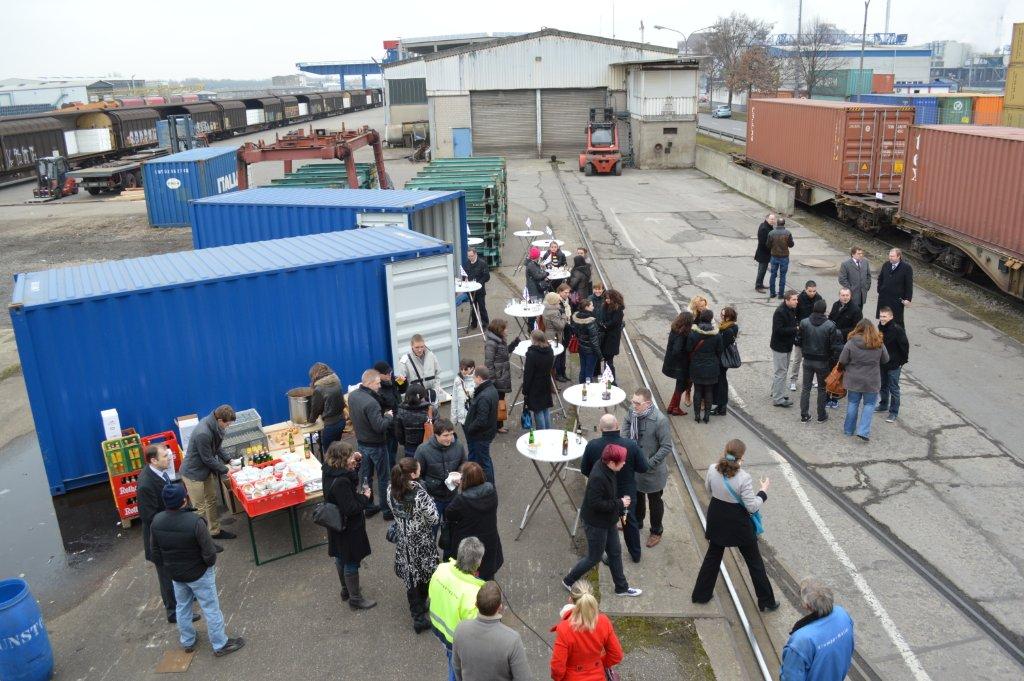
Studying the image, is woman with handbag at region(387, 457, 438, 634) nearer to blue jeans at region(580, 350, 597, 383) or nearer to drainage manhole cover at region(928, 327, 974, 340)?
blue jeans at region(580, 350, 597, 383)

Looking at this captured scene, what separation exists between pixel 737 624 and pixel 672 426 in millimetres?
4506

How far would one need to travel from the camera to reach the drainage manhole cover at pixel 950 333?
14.9 m

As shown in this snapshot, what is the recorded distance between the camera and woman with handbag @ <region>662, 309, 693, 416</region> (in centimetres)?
1098

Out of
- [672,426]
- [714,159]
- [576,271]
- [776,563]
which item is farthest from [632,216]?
[776,563]

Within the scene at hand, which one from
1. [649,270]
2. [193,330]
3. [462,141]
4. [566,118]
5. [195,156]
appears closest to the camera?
[193,330]

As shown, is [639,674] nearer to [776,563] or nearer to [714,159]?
[776,563]

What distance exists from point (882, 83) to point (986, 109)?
130 feet

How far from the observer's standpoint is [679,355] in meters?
11.2

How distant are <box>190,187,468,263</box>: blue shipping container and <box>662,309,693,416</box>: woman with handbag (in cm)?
598

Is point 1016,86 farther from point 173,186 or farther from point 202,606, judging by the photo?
point 202,606

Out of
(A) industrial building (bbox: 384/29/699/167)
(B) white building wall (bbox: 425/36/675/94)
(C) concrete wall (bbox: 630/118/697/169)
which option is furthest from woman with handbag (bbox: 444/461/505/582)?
(B) white building wall (bbox: 425/36/675/94)

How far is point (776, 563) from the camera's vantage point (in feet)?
26.6

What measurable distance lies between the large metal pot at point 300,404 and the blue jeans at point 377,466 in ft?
6.13

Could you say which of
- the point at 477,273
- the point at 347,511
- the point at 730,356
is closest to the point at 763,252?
the point at 477,273
